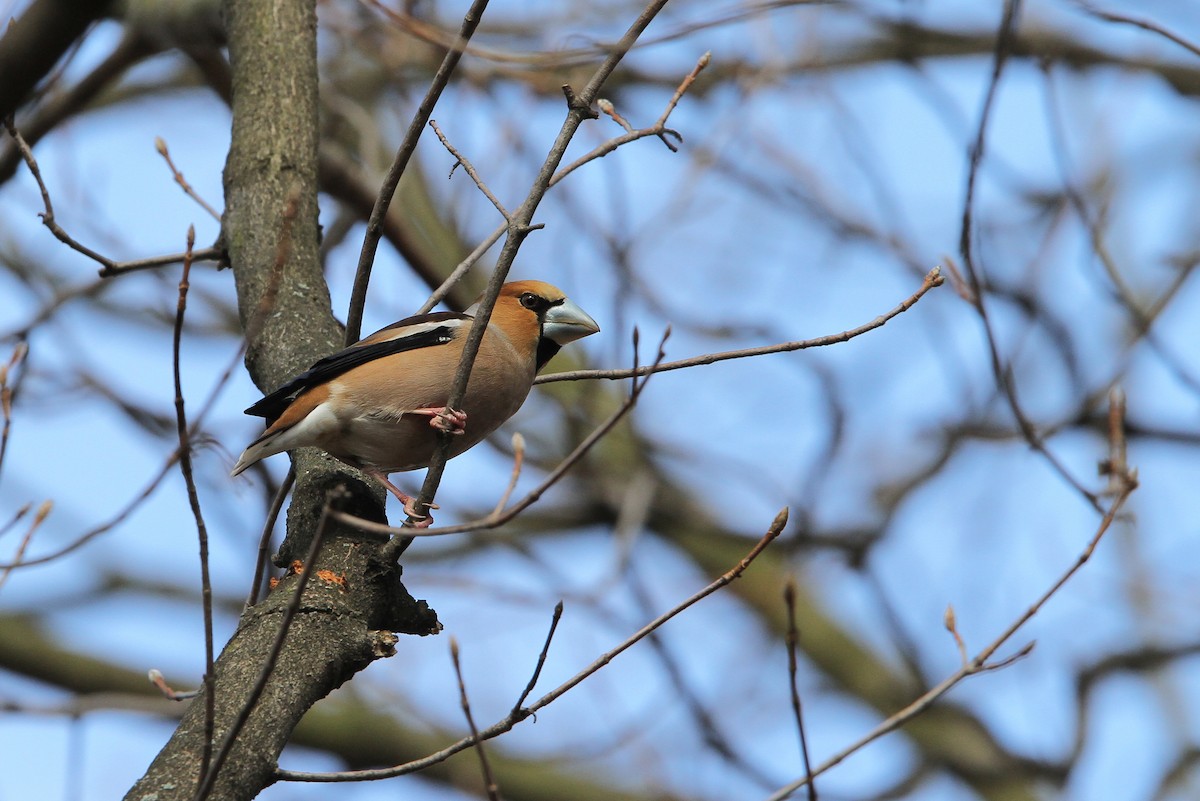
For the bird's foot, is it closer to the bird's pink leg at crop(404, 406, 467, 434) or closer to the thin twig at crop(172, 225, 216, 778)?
the bird's pink leg at crop(404, 406, 467, 434)

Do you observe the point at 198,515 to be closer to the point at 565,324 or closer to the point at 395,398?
the point at 395,398

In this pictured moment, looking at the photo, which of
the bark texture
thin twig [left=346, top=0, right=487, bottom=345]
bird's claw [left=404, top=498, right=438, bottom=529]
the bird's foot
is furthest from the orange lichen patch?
thin twig [left=346, top=0, right=487, bottom=345]

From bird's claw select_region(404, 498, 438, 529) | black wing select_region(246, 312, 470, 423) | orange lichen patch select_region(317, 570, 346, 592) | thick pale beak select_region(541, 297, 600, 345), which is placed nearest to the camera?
orange lichen patch select_region(317, 570, 346, 592)

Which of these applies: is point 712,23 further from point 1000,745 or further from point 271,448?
point 1000,745

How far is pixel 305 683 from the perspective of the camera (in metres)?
3.05

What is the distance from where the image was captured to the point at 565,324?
5.12 metres

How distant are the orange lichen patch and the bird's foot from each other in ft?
1.60

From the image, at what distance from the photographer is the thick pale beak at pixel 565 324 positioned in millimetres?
5105

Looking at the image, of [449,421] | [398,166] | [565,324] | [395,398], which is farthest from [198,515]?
[565,324]

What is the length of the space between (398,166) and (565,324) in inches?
70.1

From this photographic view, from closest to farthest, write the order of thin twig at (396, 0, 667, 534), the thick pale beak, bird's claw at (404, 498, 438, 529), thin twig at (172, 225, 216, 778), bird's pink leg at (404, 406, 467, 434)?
thin twig at (172, 225, 216, 778)
thin twig at (396, 0, 667, 534)
bird's claw at (404, 498, 438, 529)
bird's pink leg at (404, 406, 467, 434)
the thick pale beak

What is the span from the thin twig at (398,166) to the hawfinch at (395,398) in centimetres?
19

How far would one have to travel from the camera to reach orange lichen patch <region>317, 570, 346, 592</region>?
330cm

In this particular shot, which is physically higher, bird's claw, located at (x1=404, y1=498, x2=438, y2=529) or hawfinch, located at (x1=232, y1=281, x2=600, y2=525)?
hawfinch, located at (x1=232, y1=281, x2=600, y2=525)
